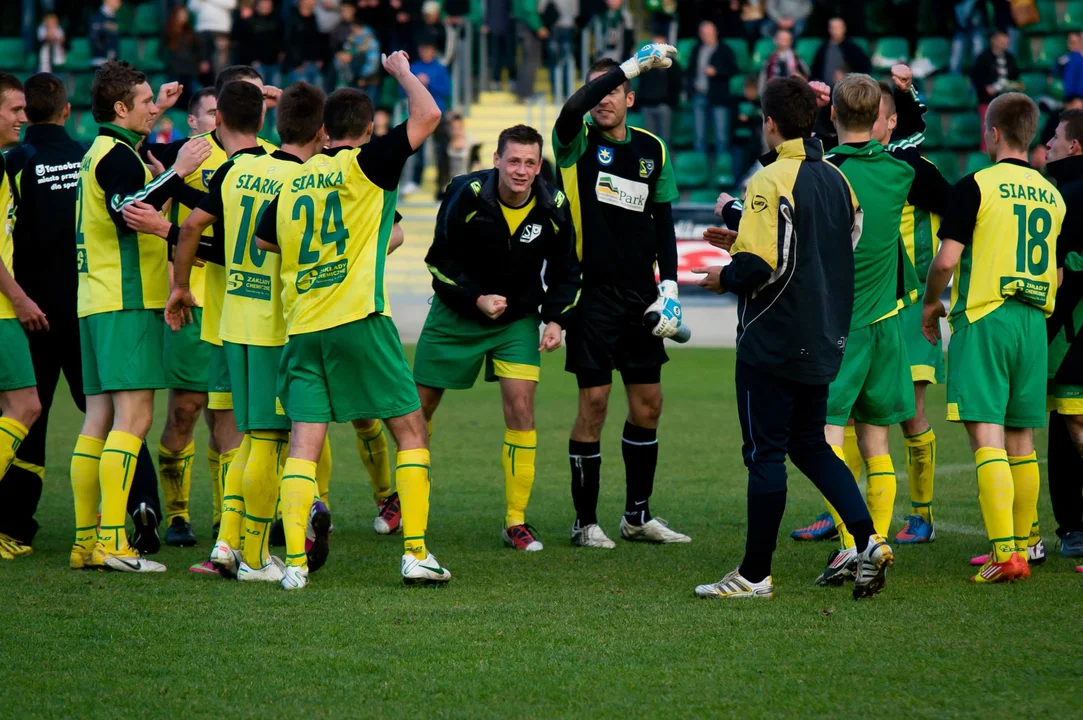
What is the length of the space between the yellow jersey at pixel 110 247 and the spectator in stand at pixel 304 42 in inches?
598

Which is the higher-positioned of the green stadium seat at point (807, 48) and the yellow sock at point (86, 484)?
→ the green stadium seat at point (807, 48)

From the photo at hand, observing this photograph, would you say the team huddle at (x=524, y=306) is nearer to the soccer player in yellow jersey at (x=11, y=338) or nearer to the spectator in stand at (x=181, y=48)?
the soccer player in yellow jersey at (x=11, y=338)

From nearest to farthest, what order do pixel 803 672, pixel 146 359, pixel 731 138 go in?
pixel 803 672
pixel 146 359
pixel 731 138

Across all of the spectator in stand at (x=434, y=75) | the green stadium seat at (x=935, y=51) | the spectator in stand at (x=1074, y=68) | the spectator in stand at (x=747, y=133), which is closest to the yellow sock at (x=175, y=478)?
the spectator in stand at (x=434, y=75)

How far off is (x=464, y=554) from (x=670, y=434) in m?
4.38

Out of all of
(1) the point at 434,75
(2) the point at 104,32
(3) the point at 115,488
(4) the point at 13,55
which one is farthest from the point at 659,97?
(3) the point at 115,488

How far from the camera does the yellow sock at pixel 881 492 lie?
237 inches

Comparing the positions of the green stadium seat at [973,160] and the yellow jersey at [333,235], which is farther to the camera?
the green stadium seat at [973,160]

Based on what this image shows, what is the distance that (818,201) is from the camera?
5.20 m

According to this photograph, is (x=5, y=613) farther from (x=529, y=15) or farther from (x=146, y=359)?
(x=529, y=15)

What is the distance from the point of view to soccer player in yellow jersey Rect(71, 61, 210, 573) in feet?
19.5

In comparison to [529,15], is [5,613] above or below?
below

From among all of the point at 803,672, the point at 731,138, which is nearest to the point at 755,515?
the point at 803,672

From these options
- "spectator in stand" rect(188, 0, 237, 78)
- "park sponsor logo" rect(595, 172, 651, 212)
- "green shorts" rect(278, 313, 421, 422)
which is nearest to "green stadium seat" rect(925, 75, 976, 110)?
"spectator in stand" rect(188, 0, 237, 78)
